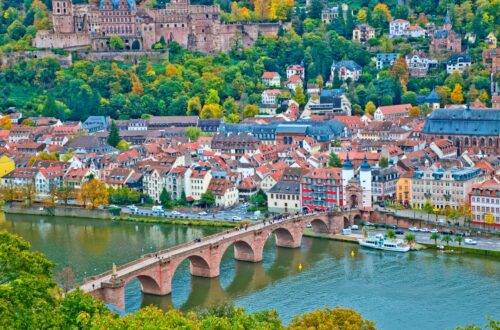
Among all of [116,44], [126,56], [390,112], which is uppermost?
[116,44]

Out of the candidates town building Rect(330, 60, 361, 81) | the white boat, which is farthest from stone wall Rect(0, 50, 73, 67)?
the white boat

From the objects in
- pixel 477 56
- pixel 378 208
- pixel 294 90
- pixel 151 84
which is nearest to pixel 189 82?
pixel 151 84

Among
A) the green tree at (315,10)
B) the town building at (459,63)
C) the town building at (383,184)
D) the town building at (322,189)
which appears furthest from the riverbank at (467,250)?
the green tree at (315,10)

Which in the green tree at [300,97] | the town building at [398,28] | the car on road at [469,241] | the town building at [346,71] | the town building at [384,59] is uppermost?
the town building at [398,28]

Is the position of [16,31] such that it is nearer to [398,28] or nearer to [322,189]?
[398,28]

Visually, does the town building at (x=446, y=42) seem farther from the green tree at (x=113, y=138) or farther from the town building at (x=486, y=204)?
the town building at (x=486, y=204)

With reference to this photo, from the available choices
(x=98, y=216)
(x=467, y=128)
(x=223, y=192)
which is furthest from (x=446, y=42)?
(x=98, y=216)
